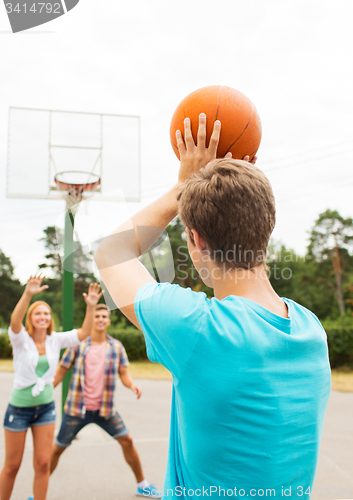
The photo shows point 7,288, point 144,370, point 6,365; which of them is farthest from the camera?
point 7,288

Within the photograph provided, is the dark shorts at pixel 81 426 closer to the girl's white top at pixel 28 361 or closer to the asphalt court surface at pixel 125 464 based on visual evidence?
the asphalt court surface at pixel 125 464

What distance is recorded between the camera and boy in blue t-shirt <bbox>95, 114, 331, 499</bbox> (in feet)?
3.22

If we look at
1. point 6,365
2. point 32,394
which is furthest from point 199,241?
point 6,365

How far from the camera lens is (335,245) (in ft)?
113

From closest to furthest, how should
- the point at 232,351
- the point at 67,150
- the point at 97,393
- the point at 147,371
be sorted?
the point at 232,351
the point at 97,393
the point at 67,150
the point at 147,371

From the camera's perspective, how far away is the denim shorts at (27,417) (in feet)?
12.3

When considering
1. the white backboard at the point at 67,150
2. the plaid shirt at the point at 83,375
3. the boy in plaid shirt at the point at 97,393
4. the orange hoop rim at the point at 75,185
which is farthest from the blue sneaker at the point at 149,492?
the orange hoop rim at the point at 75,185

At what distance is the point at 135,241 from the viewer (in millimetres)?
1218

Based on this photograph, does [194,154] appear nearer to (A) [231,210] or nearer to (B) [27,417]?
(A) [231,210]

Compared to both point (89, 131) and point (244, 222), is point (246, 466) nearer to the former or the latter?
point (244, 222)

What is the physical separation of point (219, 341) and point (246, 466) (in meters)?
0.33

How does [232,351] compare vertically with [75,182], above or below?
below

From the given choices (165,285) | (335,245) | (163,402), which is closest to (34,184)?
(163,402)

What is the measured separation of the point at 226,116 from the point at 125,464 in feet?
16.6
